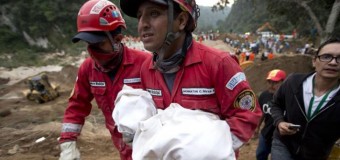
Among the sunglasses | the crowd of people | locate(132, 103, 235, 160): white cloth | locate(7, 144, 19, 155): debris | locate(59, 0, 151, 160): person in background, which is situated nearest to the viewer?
locate(132, 103, 235, 160): white cloth

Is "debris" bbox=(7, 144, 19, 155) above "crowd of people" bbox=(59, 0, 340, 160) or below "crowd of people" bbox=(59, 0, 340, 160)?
below

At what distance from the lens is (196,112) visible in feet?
5.77

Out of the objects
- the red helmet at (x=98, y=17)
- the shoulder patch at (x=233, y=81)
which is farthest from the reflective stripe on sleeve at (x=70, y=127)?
the shoulder patch at (x=233, y=81)

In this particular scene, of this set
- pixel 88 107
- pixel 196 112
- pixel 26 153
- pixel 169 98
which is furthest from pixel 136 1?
pixel 26 153

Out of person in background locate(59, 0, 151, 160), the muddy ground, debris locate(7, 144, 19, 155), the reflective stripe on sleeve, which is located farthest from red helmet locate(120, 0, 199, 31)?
debris locate(7, 144, 19, 155)

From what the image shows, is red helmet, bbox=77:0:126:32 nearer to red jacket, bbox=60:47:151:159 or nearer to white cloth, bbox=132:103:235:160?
red jacket, bbox=60:47:151:159

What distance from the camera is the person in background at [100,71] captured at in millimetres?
3039

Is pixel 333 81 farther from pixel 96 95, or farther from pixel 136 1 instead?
pixel 96 95

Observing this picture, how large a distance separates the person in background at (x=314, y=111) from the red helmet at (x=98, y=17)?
68.7 inches

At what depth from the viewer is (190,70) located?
2.00m

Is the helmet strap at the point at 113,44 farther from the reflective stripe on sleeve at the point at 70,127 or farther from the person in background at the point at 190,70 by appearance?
the person in background at the point at 190,70

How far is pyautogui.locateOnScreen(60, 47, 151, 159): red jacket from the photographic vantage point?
10.1 ft

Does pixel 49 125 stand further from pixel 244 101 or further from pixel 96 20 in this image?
pixel 244 101

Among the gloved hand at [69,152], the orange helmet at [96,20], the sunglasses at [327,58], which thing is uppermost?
the orange helmet at [96,20]
